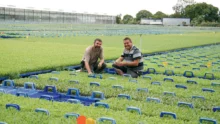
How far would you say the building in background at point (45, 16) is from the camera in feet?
168

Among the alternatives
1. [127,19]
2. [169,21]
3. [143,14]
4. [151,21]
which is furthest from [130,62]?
[143,14]

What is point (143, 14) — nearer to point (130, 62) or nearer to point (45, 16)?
point (45, 16)

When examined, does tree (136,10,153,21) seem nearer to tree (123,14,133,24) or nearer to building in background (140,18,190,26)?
tree (123,14,133,24)

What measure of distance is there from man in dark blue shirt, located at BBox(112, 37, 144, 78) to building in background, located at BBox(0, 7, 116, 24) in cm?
4343

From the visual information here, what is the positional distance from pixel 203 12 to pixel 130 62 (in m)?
→ 98.6

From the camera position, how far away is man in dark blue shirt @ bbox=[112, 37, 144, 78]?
9.26m

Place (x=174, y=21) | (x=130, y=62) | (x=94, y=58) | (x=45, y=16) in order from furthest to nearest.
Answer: (x=174, y=21) < (x=45, y=16) < (x=94, y=58) < (x=130, y=62)

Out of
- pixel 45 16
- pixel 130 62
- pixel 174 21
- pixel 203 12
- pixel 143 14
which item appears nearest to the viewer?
pixel 130 62

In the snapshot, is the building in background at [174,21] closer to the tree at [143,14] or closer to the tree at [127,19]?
the tree at [127,19]

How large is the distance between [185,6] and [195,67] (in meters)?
108

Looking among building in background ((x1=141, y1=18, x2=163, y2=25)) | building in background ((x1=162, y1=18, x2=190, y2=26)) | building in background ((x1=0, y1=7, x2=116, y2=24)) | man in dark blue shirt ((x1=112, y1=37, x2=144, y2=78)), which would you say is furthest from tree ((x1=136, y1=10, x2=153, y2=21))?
man in dark blue shirt ((x1=112, y1=37, x2=144, y2=78))

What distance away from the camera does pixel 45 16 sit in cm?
5834

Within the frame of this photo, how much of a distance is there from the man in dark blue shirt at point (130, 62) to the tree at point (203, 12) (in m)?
96.4

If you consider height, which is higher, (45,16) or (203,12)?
(203,12)
